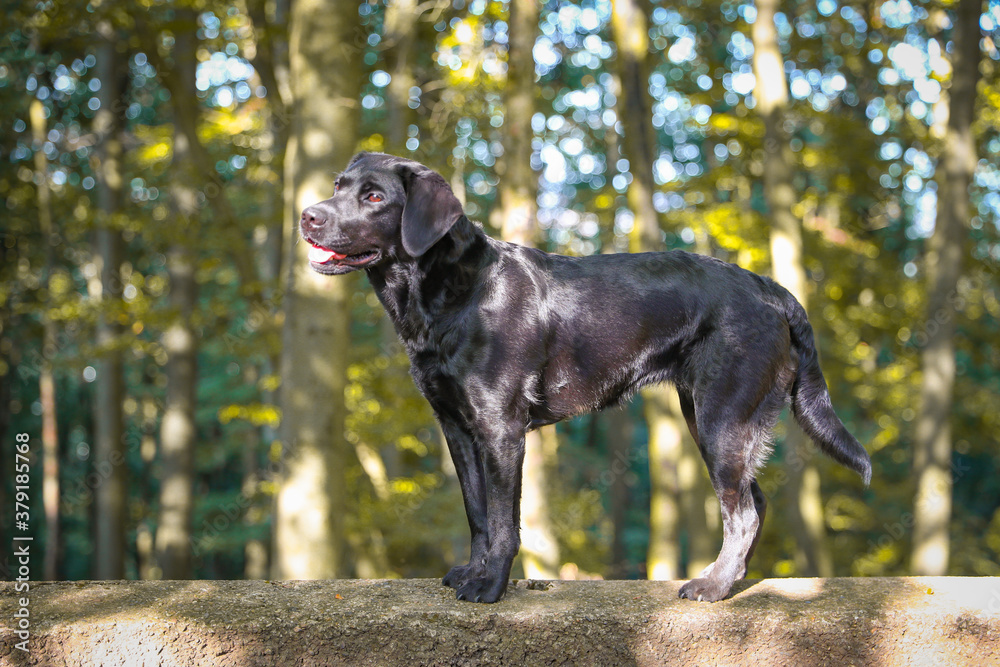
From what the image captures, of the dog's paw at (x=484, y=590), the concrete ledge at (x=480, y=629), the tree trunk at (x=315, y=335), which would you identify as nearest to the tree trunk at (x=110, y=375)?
the tree trunk at (x=315, y=335)

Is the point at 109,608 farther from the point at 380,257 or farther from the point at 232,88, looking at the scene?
the point at 232,88

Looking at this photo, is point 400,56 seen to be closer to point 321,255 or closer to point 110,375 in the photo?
point 110,375

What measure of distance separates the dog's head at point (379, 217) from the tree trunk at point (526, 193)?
17.4 feet

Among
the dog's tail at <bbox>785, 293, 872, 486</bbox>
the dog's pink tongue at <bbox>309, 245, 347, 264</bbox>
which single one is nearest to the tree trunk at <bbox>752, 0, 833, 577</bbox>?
the dog's tail at <bbox>785, 293, 872, 486</bbox>

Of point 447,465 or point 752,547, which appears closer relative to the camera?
point 752,547

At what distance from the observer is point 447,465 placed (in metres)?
15.7

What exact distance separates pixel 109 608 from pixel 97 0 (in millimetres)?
10248

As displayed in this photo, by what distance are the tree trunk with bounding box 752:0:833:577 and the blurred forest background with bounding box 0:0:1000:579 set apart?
44 millimetres

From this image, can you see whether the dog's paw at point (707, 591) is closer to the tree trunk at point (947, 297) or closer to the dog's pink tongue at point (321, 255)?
the dog's pink tongue at point (321, 255)

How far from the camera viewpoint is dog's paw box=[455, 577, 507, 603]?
3.62 meters

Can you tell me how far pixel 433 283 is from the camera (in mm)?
3703

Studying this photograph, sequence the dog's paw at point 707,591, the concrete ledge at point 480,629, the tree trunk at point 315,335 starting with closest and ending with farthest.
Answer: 1. the concrete ledge at point 480,629
2. the dog's paw at point 707,591
3. the tree trunk at point 315,335

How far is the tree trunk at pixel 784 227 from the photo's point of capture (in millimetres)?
11578

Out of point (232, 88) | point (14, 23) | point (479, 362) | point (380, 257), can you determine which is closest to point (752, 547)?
point (479, 362)
